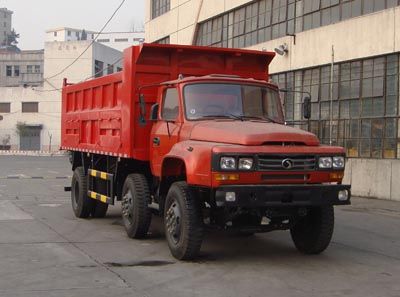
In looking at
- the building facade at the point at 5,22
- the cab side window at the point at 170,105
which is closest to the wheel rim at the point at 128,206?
the cab side window at the point at 170,105

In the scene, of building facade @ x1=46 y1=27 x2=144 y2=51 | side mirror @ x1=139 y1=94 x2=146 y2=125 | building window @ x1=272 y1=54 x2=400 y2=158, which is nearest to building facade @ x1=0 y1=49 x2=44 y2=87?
building facade @ x1=46 y1=27 x2=144 y2=51

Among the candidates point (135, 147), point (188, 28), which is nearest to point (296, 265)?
point (135, 147)

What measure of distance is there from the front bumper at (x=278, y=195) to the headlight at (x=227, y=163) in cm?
24

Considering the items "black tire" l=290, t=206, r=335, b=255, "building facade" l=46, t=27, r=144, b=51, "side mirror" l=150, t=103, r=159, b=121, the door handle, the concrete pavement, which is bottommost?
the concrete pavement

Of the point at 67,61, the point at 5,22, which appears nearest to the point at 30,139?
the point at 67,61

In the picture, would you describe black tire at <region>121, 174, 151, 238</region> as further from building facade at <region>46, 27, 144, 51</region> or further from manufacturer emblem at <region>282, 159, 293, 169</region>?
building facade at <region>46, 27, 144, 51</region>

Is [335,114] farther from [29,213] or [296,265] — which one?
[296,265]

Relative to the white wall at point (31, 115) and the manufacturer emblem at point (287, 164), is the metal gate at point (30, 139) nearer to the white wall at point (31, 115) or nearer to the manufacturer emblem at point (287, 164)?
the white wall at point (31, 115)

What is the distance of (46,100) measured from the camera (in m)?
81.1

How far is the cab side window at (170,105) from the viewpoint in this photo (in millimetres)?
9469

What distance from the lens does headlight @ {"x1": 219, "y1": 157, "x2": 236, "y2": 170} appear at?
7.83 metres

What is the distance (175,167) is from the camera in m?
9.28

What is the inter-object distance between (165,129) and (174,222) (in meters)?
1.56

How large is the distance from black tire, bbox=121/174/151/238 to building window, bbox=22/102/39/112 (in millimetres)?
74204
